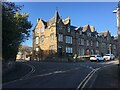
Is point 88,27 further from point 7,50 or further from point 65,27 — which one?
point 7,50

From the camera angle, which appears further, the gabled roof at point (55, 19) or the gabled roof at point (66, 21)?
the gabled roof at point (66, 21)

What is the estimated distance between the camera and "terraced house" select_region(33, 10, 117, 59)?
7100 centimetres

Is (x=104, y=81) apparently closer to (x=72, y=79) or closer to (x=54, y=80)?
(x=72, y=79)

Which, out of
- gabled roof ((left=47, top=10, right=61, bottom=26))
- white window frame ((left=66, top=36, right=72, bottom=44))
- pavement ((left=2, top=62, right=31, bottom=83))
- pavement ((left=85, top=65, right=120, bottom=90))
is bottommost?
pavement ((left=85, top=65, right=120, bottom=90))

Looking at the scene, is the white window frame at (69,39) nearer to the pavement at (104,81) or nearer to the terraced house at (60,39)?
the terraced house at (60,39)

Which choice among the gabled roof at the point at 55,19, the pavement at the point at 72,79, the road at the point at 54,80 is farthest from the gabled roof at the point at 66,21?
the pavement at the point at 72,79

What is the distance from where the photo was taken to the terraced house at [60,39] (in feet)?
233

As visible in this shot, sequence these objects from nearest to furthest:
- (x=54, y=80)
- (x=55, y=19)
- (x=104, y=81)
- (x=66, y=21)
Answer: (x=104, y=81), (x=54, y=80), (x=55, y=19), (x=66, y=21)

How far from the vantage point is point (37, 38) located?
77.7m

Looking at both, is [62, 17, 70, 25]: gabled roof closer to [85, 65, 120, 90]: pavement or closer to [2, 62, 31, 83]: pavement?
[2, 62, 31, 83]: pavement

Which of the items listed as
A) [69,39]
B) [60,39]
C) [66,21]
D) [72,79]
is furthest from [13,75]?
[66,21]

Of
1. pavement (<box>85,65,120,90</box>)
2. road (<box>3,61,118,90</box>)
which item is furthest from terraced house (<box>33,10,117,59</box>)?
pavement (<box>85,65,120,90</box>)

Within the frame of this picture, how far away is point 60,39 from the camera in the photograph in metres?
72.1

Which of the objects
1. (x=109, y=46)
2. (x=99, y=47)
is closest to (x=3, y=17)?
(x=99, y=47)
